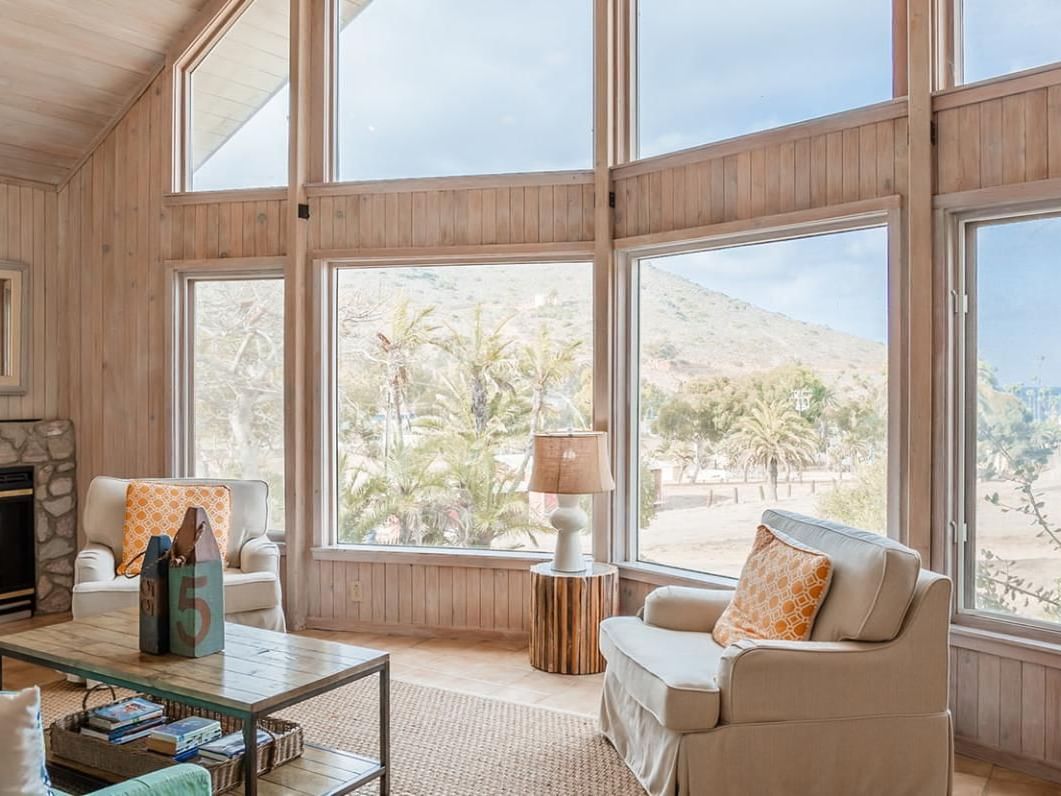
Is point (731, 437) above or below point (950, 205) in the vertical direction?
below

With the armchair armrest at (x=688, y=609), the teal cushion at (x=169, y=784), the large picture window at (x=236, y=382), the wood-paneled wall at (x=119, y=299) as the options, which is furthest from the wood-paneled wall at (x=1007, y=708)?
the wood-paneled wall at (x=119, y=299)

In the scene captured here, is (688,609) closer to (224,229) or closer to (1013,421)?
(1013,421)

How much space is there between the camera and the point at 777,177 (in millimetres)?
3867

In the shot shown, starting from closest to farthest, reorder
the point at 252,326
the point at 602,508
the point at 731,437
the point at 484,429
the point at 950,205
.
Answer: the point at 950,205
the point at 731,437
the point at 602,508
the point at 484,429
the point at 252,326

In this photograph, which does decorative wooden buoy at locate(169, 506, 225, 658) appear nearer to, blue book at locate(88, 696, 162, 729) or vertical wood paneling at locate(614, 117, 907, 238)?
blue book at locate(88, 696, 162, 729)

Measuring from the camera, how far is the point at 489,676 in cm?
409

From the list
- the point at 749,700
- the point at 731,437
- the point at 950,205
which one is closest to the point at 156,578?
the point at 749,700

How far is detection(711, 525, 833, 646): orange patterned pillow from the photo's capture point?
9.22 feet

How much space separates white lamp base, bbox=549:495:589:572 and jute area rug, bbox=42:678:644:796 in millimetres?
703

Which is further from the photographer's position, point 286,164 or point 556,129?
point 286,164

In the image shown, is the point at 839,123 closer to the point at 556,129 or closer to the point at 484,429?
the point at 556,129

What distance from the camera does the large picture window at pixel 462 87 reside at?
15.0 ft

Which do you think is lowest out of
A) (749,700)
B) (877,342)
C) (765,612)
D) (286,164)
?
(749,700)

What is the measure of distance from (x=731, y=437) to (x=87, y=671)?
9.09 ft
